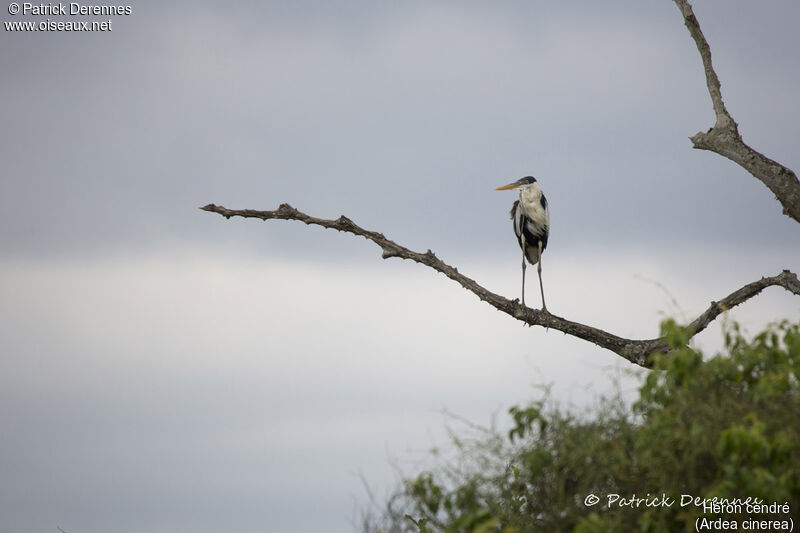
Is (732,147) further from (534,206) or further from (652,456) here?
(652,456)

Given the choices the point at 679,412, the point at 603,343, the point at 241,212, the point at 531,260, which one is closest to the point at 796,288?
the point at 603,343

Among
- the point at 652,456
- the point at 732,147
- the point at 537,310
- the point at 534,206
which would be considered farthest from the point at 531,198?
the point at 652,456

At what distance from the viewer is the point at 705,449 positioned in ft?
19.8

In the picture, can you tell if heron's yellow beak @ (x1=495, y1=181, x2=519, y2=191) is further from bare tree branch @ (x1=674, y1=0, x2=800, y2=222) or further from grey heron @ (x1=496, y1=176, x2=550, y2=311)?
bare tree branch @ (x1=674, y1=0, x2=800, y2=222)

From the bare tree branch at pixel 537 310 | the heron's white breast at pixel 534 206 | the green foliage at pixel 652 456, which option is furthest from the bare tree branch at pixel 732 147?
the green foliage at pixel 652 456

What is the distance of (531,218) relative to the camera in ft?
44.2

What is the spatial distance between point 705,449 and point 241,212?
6.58 m

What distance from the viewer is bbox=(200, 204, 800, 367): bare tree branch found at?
10656mm

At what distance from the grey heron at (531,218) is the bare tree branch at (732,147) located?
9.36 ft

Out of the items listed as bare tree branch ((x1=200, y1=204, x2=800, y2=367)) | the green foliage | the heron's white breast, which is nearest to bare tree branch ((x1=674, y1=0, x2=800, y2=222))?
bare tree branch ((x1=200, y1=204, x2=800, y2=367))

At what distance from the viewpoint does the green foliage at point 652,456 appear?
5902 mm

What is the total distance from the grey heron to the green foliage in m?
6.48

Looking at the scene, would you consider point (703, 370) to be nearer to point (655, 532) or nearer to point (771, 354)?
point (771, 354)

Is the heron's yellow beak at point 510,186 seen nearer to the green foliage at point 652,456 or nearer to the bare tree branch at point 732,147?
the bare tree branch at point 732,147
